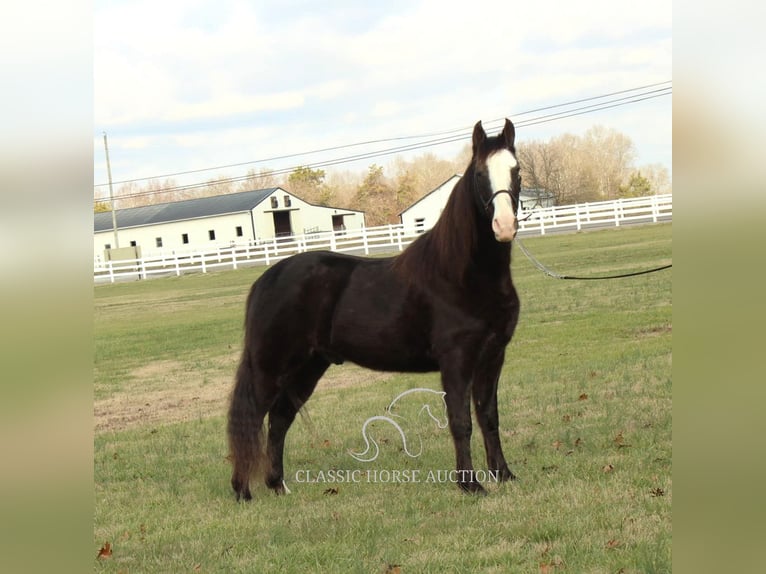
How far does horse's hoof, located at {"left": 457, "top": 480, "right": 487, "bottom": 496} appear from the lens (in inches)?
189

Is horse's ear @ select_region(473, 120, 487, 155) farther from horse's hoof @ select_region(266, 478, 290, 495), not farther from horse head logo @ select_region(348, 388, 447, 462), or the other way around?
horse's hoof @ select_region(266, 478, 290, 495)

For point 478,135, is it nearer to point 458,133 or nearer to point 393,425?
point 458,133

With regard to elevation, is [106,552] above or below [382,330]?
below

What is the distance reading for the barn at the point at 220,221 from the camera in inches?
245

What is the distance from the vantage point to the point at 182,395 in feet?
24.7

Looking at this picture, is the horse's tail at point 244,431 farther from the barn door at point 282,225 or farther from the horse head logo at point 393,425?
the barn door at point 282,225

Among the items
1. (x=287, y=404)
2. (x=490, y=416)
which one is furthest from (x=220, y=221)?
(x=490, y=416)

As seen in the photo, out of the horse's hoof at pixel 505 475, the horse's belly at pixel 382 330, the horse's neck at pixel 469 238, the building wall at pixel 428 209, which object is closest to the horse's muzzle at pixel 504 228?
the horse's neck at pixel 469 238

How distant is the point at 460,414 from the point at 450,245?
1143 millimetres

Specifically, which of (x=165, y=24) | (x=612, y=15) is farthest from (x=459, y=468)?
(x=165, y=24)

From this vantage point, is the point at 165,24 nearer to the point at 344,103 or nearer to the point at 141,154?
the point at 141,154

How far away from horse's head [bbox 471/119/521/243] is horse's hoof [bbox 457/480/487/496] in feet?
5.61

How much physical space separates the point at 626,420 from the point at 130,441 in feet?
15.0

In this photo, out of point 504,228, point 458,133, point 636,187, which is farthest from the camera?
point 636,187
